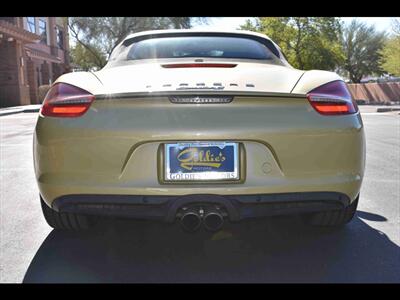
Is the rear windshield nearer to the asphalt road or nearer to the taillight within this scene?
the taillight

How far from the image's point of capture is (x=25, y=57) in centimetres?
3019

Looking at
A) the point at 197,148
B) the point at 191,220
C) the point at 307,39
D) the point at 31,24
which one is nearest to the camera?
the point at 197,148

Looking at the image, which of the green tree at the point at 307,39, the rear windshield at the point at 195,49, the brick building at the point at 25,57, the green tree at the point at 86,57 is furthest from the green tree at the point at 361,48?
the rear windshield at the point at 195,49

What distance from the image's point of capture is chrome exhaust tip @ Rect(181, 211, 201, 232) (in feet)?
8.17

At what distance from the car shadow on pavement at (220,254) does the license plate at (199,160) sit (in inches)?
24.4

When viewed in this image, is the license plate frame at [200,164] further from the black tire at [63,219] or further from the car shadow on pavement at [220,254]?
the black tire at [63,219]

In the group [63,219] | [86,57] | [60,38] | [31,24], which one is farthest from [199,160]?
[86,57]

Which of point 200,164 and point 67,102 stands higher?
point 67,102

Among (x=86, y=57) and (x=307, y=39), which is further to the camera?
(x=86, y=57)

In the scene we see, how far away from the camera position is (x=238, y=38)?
369cm

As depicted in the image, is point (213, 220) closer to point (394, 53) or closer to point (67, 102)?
point (67, 102)

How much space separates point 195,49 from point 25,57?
29695mm

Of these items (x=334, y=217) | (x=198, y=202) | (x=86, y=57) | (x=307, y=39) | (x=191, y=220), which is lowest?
(x=334, y=217)
